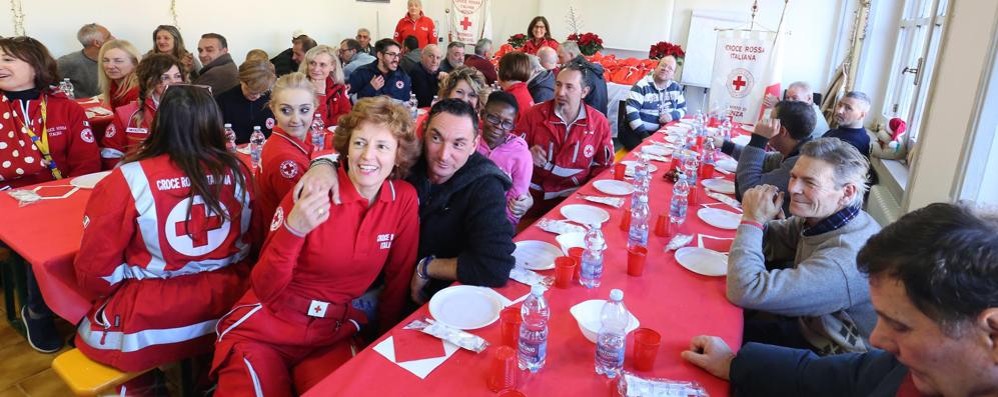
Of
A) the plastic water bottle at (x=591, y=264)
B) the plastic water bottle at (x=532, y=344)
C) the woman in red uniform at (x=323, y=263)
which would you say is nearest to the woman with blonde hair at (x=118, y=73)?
the woman in red uniform at (x=323, y=263)

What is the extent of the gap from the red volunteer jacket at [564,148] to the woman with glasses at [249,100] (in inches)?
67.6

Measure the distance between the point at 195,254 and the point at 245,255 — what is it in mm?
226

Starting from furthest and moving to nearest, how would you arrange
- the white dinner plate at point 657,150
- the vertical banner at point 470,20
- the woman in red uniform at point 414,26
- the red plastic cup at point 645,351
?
the vertical banner at point 470,20
the woman in red uniform at point 414,26
the white dinner plate at point 657,150
the red plastic cup at point 645,351

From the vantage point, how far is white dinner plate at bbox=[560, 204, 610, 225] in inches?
98.3

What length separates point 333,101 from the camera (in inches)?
185

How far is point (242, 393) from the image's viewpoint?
63.6 inches

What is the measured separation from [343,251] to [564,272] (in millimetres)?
688

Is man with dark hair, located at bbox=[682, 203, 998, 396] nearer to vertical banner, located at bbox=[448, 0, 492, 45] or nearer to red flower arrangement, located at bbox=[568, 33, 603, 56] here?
red flower arrangement, located at bbox=[568, 33, 603, 56]

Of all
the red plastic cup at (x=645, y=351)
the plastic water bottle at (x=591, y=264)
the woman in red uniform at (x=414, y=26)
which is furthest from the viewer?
the woman in red uniform at (x=414, y=26)

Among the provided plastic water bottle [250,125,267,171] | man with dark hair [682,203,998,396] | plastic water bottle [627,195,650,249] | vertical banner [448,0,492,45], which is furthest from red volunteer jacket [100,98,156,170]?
vertical banner [448,0,492,45]

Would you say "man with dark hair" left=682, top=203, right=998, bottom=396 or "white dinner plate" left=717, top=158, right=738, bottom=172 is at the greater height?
"man with dark hair" left=682, top=203, right=998, bottom=396

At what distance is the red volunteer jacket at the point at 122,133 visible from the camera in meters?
3.36

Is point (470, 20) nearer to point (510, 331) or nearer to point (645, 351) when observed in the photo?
point (510, 331)

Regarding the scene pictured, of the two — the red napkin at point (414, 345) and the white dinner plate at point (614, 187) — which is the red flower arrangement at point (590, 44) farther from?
the red napkin at point (414, 345)
